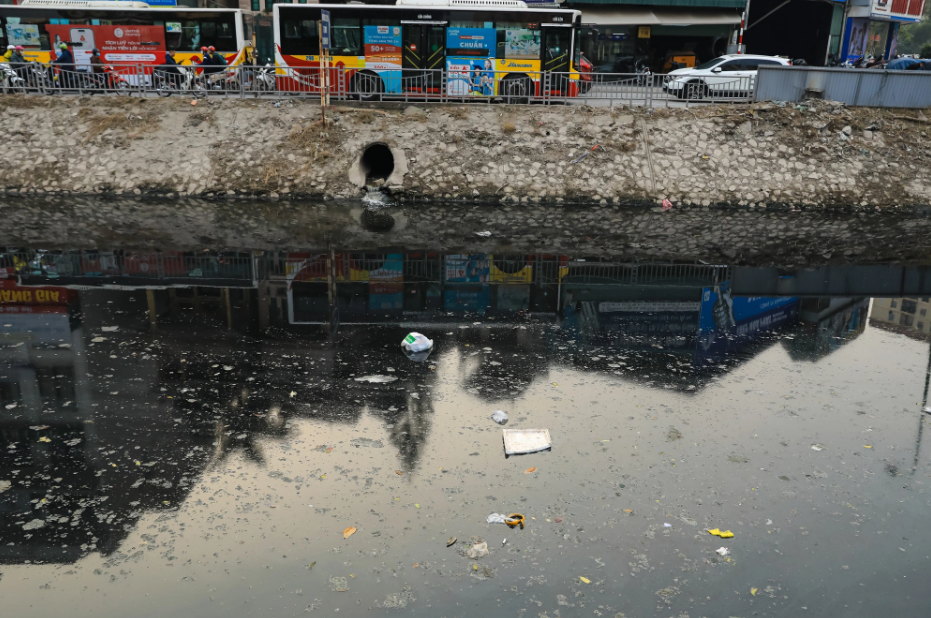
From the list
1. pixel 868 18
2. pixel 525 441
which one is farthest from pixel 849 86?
pixel 868 18

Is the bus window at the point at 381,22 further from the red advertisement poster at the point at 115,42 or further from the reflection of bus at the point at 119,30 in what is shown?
the red advertisement poster at the point at 115,42

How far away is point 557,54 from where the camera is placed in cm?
2195

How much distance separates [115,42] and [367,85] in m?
8.81

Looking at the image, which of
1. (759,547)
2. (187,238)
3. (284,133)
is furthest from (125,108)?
(759,547)

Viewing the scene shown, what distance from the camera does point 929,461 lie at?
640cm

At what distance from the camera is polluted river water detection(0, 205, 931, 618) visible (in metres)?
4.78

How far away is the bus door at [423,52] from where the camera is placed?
21500 mm

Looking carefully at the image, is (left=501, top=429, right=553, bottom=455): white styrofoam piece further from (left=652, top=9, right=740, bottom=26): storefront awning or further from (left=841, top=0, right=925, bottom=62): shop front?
(left=841, top=0, right=925, bottom=62): shop front

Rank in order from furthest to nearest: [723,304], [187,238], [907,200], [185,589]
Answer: [907,200]
[187,238]
[723,304]
[185,589]

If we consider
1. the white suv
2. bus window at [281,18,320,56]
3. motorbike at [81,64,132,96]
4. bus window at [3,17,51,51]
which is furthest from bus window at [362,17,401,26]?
bus window at [3,17,51,51]

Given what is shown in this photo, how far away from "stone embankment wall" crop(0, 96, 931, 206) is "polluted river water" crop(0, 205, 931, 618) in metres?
7.92

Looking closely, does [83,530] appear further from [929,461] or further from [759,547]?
[929,461]

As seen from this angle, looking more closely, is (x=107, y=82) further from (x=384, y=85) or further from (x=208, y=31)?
(x=384, y=85)

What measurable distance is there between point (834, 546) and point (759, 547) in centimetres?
55
